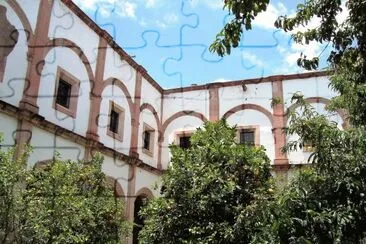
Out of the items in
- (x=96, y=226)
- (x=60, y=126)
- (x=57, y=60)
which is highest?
(x=57, y=60)

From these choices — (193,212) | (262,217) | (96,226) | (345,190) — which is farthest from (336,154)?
(96,226)

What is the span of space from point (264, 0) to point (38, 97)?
9707 mm

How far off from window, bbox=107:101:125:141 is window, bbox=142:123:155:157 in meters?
1.82

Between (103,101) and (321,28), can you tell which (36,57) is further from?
(321,28)

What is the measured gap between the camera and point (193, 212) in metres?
9.51

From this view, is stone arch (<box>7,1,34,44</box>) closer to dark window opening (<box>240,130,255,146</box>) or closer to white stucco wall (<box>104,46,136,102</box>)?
white stucco wall (<box>104,46,136,102</box>)

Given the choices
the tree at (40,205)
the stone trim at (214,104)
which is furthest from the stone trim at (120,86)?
the tree at (40,205)

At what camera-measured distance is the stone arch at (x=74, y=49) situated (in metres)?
14.0

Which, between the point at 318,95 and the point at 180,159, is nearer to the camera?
the point at 180,159

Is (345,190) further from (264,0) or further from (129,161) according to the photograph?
(129,161)

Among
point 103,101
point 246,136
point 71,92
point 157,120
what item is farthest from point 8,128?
point 246,136

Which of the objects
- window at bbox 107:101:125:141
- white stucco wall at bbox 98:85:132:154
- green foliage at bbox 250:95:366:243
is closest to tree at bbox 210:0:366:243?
green foliage at bbox 250:95:366:243

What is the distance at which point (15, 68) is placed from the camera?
41.0 feet

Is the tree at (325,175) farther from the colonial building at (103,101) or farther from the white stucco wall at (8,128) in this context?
the white stucco wall at (8,128)
